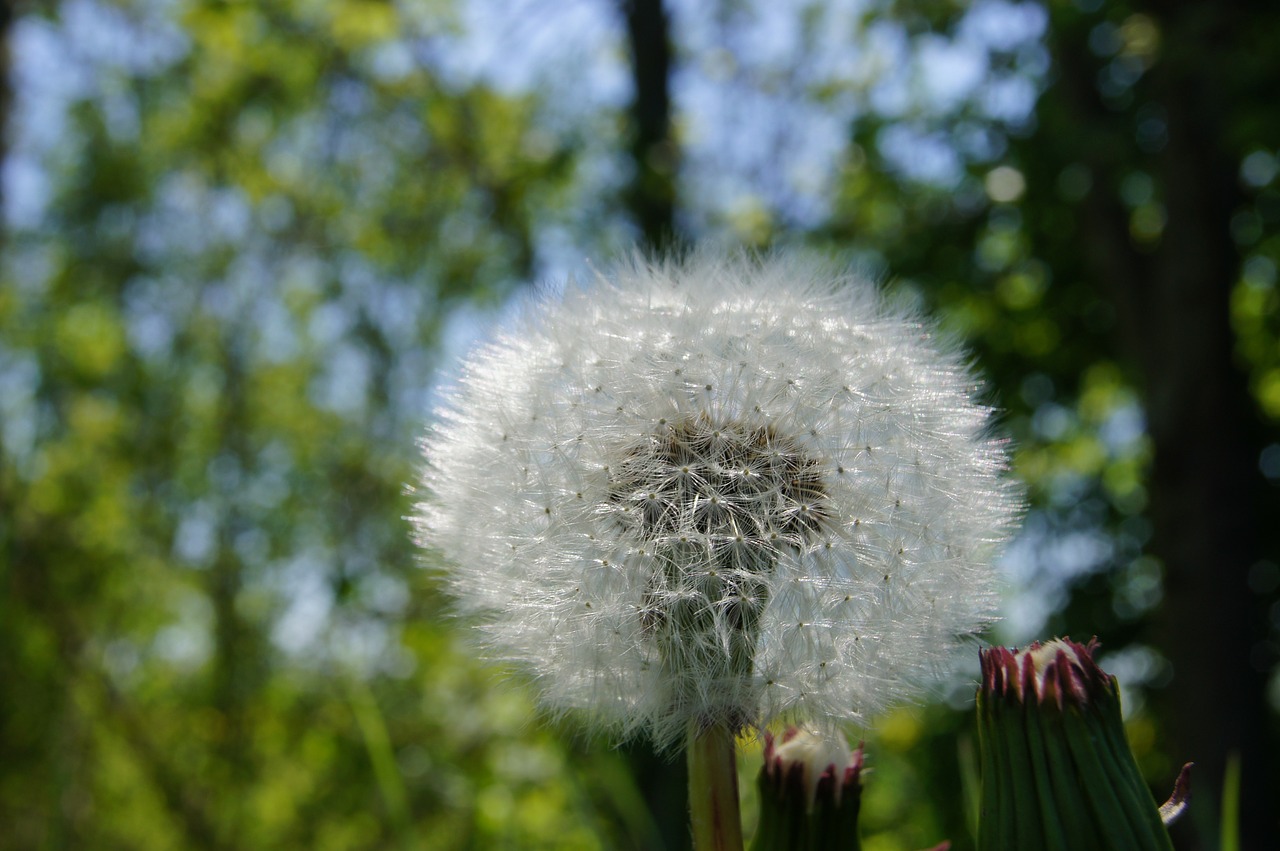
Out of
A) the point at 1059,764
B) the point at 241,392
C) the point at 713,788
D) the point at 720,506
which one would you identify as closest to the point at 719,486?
the point at 720,506

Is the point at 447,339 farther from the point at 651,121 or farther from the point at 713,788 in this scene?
the point at 713,788

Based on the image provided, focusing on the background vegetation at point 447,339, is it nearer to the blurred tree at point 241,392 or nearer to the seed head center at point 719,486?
the blurred tree at point 241,392

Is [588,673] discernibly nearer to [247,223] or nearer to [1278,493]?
[1278,493]

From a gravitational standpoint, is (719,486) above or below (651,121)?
below

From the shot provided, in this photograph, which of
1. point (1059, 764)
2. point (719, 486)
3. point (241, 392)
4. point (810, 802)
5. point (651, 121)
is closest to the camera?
point (1059, 764)

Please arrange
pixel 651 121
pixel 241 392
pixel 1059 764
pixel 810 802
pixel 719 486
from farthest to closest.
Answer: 1. pixel 241 392
2. pixel 651 121
3. pixel 719 486
4. pixel 810 802
5. pixel 1059 764

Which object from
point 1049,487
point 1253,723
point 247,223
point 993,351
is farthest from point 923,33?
point 247,223

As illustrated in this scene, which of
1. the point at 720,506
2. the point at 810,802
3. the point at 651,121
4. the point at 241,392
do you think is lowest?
the point at 810,802

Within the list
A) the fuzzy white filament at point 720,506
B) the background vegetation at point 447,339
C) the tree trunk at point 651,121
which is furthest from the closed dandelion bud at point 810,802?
the tree trunk at point 651,121
